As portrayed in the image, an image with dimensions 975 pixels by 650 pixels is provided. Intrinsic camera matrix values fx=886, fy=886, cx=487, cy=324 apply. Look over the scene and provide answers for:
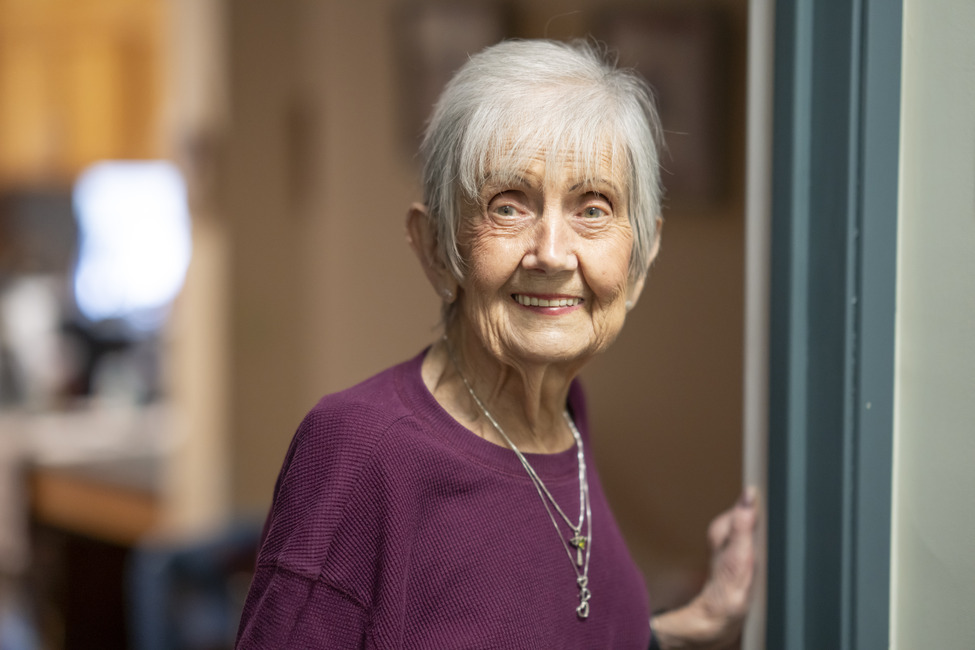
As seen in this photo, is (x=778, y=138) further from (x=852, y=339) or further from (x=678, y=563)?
(x=678, y=563)

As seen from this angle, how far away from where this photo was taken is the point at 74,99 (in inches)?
176

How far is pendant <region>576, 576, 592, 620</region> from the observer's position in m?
0.78

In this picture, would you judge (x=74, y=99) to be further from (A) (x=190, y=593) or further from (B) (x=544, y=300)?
(B) (x=544, y=300)

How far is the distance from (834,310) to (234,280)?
2.57m

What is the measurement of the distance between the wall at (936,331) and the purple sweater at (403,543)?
33 cm

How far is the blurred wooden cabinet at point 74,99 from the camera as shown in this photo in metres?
4.42

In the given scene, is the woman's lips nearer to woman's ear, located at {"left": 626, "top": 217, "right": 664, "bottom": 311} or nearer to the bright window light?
woman's ear, located at {"left": 626, "top": 217, "right": 664, "bottom": 311}

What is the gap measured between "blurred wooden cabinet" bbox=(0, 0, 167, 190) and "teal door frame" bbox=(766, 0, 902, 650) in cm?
413

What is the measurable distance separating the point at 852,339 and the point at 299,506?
51cm

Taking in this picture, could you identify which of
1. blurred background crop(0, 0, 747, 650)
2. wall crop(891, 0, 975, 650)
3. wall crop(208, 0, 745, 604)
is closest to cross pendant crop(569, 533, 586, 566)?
wall crop(891, 0, 975, 650)

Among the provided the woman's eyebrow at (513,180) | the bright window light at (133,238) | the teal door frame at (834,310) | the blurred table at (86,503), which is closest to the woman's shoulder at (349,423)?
the woman's eyebrow at (513,180)

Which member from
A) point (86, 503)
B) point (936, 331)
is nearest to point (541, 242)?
point (936, 331)

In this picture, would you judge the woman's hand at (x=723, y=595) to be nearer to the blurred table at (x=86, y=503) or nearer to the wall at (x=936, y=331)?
the wall at (x=936, y=331)

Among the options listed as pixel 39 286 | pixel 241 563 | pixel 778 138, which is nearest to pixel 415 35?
pixel 241 563
